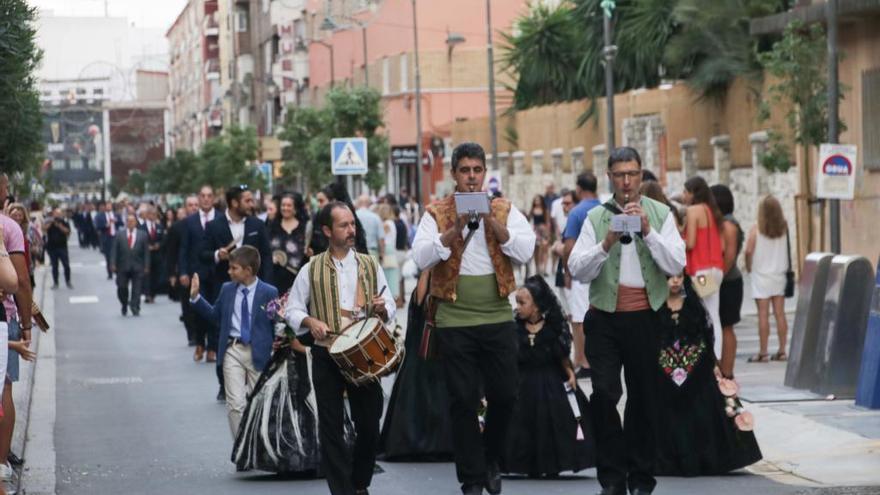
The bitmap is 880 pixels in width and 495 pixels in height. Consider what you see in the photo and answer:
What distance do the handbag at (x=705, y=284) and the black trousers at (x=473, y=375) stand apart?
5280 millimetres

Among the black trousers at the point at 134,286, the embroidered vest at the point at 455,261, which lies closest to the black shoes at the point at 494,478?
the embroidered vest at the point at 455,261

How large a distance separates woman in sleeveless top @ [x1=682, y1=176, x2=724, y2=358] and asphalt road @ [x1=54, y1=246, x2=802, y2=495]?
378cm

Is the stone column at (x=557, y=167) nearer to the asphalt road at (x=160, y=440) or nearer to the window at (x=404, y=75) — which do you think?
the window at (x=404, y=75)

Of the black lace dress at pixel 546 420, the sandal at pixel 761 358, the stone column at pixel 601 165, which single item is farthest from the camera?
the stone column at pixel 601 165

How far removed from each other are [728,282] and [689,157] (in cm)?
2454

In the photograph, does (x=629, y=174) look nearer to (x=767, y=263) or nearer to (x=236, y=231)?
(x=236, y=231)

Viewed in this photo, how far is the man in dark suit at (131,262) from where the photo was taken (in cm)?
3122

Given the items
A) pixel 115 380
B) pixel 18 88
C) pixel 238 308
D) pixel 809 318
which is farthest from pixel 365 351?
pixel 115 380

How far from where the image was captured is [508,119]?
59.8 m

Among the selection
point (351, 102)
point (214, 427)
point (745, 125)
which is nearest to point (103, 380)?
point (214, 427)

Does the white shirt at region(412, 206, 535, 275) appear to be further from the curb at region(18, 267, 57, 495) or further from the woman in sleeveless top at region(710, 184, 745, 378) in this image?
the woman in sleeveless top at region(710, 184, 745, 378)

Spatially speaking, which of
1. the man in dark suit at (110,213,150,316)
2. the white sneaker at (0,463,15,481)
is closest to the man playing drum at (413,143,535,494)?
the white sneaker at (0,463,15,481)

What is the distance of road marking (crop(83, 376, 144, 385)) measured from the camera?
63.1 ft

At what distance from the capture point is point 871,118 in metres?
27.2
